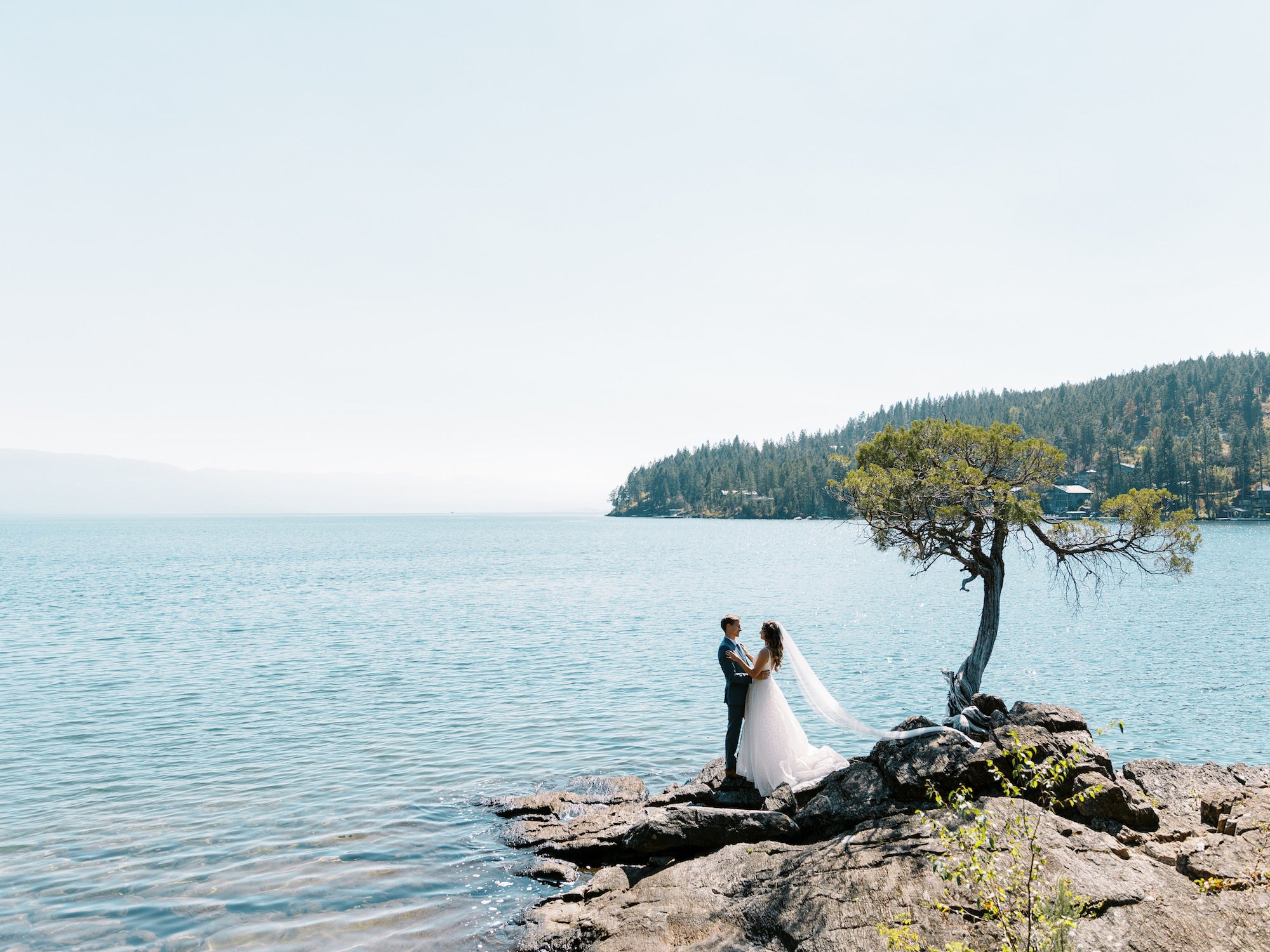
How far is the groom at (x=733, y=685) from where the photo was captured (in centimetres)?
1444

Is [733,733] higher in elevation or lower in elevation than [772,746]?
higher

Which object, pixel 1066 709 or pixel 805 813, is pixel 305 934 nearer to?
pixel 805 813

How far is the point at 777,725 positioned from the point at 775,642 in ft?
5.32

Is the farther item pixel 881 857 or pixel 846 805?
pixel 846 805

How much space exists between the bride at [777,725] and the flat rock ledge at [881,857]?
1.49ft

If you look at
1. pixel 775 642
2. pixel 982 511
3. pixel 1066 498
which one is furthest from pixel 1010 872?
pixel 1066 498

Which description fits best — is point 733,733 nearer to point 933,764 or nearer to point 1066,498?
point 933,764

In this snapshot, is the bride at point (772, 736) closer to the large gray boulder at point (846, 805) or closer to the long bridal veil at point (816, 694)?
the long bridal veil at point (816, 694)

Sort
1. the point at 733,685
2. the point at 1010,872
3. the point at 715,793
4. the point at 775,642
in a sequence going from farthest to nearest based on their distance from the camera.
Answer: the point at 715,793
the point at 733,685
the point at 775,642
the point at 1010,872

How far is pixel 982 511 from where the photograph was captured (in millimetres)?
16188

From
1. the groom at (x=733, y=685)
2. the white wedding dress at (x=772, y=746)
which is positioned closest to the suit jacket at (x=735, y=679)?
the groom at (x=733, y=685)

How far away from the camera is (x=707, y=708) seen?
82.4ft

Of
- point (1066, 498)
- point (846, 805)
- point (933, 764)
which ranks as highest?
point (1066, 498)

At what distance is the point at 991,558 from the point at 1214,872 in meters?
7.72
